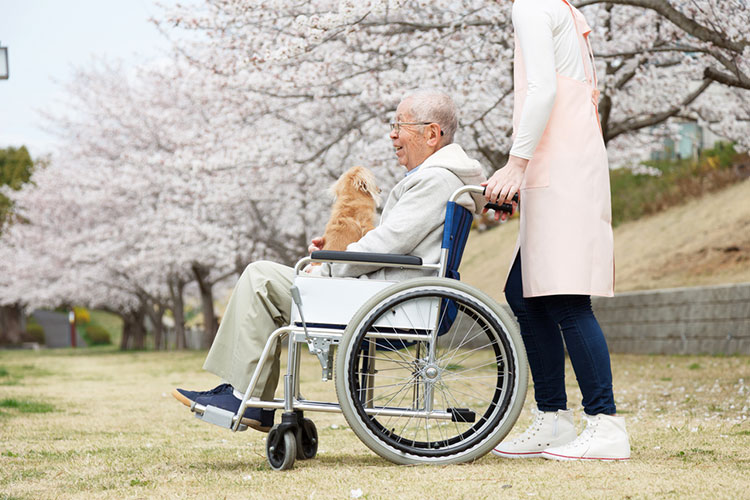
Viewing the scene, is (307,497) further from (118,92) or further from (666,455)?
(118,92)

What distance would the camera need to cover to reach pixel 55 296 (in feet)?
84.2

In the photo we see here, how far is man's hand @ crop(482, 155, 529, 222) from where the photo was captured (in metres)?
2.74

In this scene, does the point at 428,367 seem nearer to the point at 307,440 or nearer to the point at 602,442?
the point at 602,442

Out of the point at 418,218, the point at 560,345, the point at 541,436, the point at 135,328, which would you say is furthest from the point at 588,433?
the point at 135,328

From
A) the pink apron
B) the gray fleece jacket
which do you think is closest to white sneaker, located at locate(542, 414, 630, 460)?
the pink apron

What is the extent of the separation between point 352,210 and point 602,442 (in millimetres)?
1240

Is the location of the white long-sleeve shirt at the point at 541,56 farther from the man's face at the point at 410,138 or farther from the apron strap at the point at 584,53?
the man's face at the point at 410,138

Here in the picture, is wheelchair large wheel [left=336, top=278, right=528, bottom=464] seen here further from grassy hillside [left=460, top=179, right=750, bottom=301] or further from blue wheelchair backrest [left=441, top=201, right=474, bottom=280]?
grassy hillside [left=460, top=179, right=750, bottom=301]

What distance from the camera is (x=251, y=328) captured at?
2875 mm

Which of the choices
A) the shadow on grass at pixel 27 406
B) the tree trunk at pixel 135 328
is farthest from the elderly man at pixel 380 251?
the tree trunk at pixel 135 328

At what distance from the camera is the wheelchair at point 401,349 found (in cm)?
270

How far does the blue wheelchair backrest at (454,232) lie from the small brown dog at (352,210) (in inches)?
19.1

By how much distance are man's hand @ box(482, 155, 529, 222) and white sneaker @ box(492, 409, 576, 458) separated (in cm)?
85

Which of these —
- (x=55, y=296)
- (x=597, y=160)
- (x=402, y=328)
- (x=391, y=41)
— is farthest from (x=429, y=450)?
(x=55, y=296)
